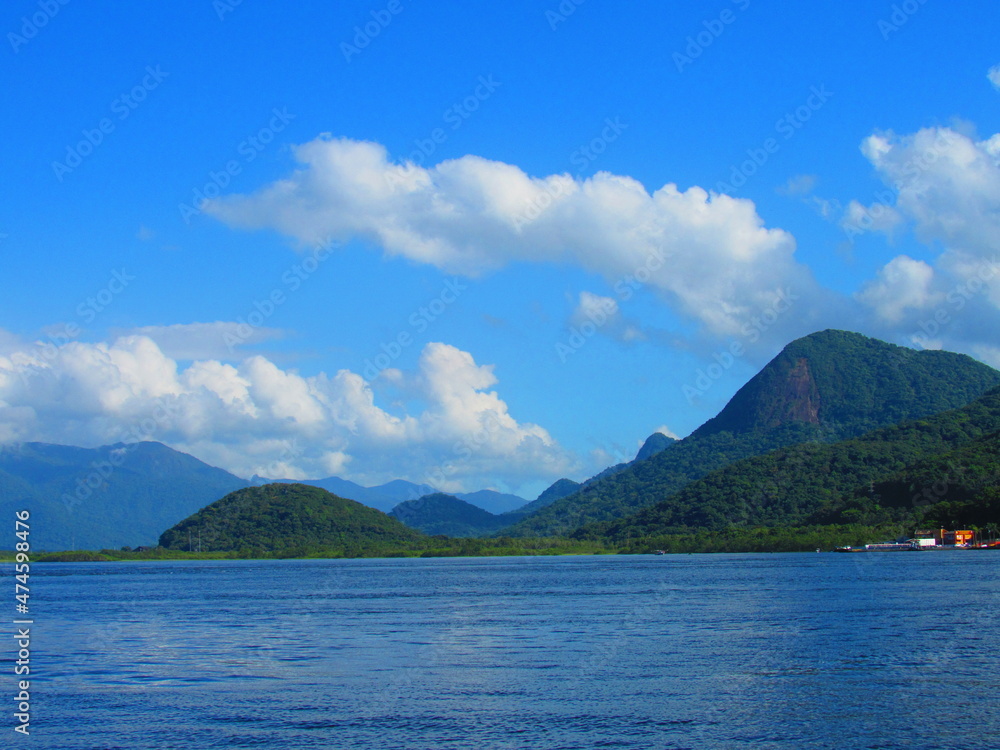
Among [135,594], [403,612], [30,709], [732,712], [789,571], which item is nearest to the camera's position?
[732,712]

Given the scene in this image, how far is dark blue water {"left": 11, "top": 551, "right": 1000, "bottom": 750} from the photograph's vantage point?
35.8 meters

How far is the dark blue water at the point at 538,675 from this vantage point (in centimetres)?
3581

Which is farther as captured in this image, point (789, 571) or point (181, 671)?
point (789, 571)

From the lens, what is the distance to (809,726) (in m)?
35.9

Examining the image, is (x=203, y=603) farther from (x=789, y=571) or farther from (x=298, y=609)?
(x=789, y=571)

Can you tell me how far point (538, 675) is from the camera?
4753cm

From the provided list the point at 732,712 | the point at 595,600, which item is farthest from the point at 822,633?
the point at 595,600

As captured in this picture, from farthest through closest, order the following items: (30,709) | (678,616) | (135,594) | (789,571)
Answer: (789,571) < (135,594) < (678,616) < (30,709)

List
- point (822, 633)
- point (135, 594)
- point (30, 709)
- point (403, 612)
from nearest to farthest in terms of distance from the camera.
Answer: point (30, 709) < point (822, 633) < point (403, 612) < point (135, 594)

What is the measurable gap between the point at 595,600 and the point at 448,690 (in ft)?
176

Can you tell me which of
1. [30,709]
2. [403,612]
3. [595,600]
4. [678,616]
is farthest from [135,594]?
[30,709]

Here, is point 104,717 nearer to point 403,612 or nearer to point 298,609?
point 403,612

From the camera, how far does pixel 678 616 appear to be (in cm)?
7506

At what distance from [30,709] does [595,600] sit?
62.1m
